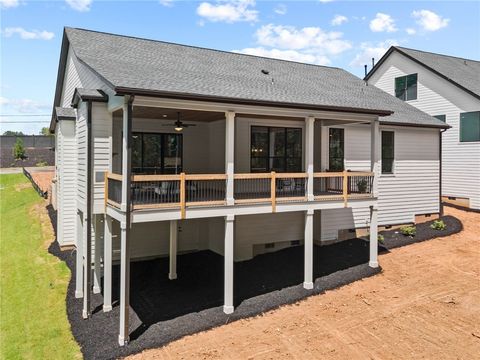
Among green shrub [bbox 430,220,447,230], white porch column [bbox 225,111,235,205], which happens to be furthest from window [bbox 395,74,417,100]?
white porch column [bbox 225,111,235,205]

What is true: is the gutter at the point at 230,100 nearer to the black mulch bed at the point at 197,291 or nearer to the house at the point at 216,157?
the house at the point at 216,157

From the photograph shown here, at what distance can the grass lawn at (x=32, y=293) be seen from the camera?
9.06 metres

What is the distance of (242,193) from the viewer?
13445 mm

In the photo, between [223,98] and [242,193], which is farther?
[242,193]

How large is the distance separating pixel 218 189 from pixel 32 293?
704cm

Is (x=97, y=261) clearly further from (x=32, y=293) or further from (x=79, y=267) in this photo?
(x=32, y=293)

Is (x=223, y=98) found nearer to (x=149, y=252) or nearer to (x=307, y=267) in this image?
(x=307, y=267)

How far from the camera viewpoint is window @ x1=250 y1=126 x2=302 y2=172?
14.4 m

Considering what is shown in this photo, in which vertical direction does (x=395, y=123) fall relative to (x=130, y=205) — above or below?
above

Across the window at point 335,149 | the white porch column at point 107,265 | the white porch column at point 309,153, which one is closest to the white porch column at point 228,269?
the white porch column at point 309,153

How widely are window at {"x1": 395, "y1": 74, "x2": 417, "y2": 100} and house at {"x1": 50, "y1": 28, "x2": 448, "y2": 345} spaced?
186 inches

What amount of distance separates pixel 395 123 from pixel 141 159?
1117 cm

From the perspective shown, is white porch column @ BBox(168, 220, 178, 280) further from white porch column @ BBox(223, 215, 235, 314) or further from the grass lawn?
the grass lawn

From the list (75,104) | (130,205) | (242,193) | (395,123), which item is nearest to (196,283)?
(242,193)
